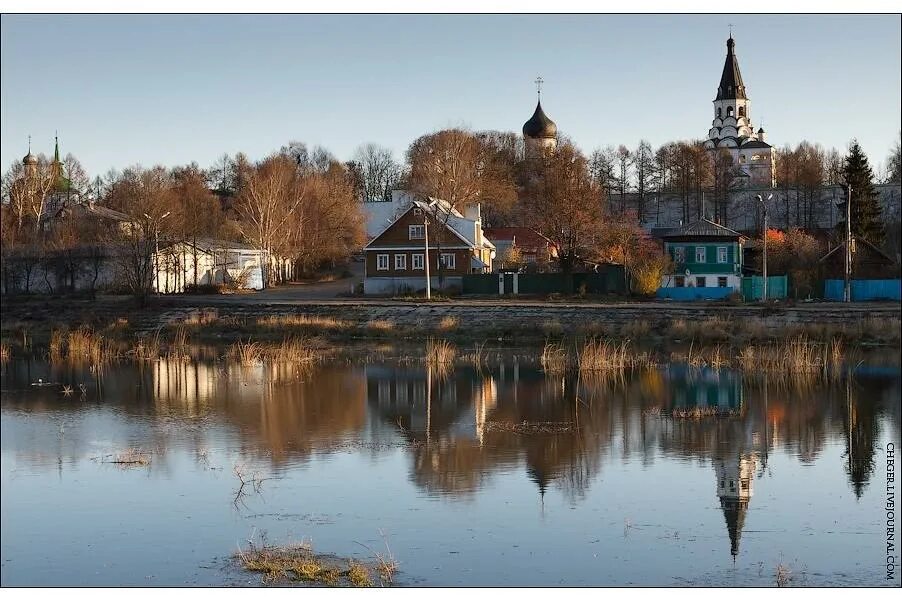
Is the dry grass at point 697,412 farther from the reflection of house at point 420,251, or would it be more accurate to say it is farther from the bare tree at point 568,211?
the reflection of house at point 420,251

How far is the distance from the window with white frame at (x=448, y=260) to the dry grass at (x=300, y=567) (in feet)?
144

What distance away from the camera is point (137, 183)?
5747 cm

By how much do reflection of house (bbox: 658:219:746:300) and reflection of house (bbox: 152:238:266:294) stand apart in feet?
72.2

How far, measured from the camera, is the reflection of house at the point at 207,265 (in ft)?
169

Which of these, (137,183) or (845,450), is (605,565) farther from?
(137,183)

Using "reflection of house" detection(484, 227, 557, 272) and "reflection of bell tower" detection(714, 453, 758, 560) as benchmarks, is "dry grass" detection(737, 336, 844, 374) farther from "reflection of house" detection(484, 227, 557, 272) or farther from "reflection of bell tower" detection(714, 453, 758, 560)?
"reflection of house" detection(484, 227, 557, 272)

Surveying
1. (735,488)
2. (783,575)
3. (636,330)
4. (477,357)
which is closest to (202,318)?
(477,357)

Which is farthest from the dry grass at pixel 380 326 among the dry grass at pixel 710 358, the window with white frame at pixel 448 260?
the window with white frame at pixel 448 260

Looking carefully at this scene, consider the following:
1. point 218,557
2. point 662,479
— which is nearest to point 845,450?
point 662,479

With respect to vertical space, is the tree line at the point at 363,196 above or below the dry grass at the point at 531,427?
above

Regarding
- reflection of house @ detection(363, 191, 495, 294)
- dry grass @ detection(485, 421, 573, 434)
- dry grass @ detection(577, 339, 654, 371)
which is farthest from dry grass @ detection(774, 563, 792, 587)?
Answer: reflection of house @ detection(363, 191, 495, 294)

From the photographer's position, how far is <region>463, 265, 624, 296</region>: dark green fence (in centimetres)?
5094

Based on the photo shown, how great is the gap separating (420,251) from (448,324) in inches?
666

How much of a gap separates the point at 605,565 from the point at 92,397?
1485 cm
